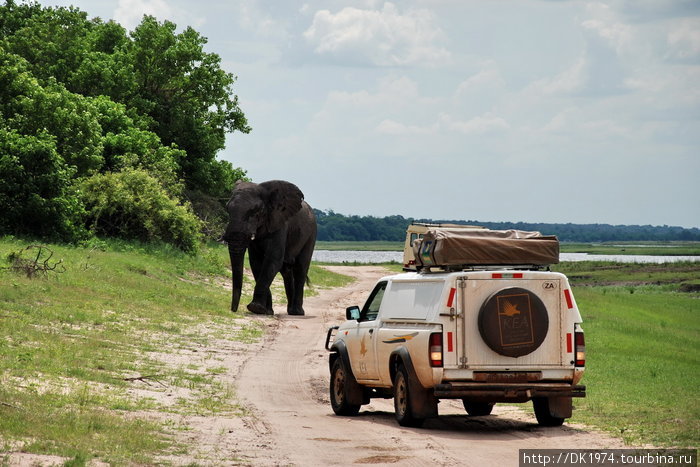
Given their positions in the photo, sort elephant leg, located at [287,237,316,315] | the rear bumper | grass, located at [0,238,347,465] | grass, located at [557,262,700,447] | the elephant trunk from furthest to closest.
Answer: elephant leg, located at [287,237,316,315], the elephant trunk, grass, located at [557,262,700,447], the rear bumper, grass, located at [0,238,347,465]

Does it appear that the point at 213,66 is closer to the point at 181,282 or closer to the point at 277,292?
the point at 277,292

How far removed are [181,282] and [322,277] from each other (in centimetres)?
2286

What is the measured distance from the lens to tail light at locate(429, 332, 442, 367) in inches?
516

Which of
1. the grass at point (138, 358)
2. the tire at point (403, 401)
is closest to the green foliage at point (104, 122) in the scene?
the grass at point (138, 358)

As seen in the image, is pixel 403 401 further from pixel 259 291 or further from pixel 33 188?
pixel 33 188

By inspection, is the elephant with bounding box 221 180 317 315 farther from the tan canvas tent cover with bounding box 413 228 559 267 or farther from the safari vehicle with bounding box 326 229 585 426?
the safari vehicle with bounding box 326 229 585 426

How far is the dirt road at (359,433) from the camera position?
1131cm

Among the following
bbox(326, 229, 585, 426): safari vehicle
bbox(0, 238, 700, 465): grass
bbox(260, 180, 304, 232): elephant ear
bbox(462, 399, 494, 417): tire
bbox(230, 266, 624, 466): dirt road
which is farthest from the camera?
bbox(260, 180, 304, 232): elephant ear

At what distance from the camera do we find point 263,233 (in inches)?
1208

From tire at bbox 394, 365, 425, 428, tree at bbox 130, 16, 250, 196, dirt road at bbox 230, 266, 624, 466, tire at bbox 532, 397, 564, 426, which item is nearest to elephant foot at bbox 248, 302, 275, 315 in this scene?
dirt road at bbox 230, 266, 624, 466

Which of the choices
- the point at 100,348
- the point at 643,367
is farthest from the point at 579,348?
the point at 643,367

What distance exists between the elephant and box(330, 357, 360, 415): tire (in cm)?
1365

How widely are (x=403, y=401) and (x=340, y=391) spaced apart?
2031 millimetres

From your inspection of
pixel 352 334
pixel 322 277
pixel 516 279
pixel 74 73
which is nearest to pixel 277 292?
pixel 322 277
